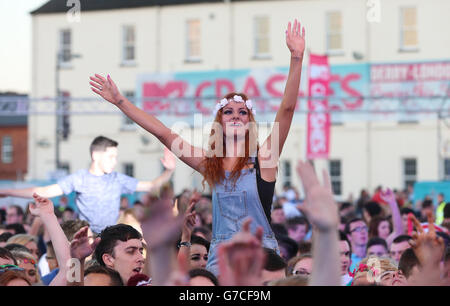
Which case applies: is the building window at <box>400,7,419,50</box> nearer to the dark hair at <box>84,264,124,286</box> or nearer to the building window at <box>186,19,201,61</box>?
the building window at <box>186,19,201,61</box>

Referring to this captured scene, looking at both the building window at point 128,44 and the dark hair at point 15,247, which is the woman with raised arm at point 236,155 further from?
the building window at point 128,44

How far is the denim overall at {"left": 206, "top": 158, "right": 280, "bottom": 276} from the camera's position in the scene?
13.7ft

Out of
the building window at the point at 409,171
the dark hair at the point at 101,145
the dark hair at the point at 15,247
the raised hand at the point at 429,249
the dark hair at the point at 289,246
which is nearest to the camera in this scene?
the raised hand at the point at 429,249

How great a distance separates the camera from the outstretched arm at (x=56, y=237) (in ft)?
11.3

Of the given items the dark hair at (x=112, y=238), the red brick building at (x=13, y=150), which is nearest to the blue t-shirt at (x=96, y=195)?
the dark hair at (x=112, y=238)

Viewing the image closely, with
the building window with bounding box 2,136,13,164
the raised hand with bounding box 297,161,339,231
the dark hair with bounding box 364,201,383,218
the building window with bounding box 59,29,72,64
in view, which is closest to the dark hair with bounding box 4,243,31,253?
the raised hand with bounding box 297,161,339,231

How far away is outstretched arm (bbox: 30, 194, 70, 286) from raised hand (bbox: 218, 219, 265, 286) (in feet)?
4.40

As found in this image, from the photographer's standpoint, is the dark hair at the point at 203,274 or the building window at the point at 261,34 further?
the building window at the point at 261,34

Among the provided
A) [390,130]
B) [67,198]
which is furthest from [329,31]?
[67,198]

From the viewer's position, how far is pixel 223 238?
13.8ft

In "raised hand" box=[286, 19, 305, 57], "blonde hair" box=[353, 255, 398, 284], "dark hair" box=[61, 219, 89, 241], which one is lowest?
"blonde hair" box=[353, 255, 398, 284]

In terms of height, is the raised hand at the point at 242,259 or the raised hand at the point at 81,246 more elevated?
the raised hand at the point at 242,259

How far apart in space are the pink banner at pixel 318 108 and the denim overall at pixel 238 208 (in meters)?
19.2
